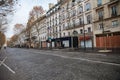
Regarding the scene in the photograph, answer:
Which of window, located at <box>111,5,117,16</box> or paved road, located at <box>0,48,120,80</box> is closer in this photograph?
paved road, located at <box>0,48,120,80</box>

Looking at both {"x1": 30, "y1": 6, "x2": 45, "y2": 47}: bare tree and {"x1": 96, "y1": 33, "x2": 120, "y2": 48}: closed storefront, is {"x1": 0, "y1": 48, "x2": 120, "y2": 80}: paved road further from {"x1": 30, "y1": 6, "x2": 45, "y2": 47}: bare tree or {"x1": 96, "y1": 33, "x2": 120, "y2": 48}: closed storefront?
{"x1": 30, "y1": 6, "x2": 45, "y2": 47}: bare tree

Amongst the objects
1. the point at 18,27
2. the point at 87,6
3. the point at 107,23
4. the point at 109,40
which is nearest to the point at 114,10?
the point at 107,23

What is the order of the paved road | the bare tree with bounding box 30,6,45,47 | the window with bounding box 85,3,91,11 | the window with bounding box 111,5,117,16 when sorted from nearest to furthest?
1. the paved road
2. the window with bounding box 111,5,117,16
3. the window with bounding box 85,3,91,11
4. the bare tree with bounding box 30,6,45,47

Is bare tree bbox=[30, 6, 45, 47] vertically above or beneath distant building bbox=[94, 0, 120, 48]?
above

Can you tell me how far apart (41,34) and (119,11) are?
52590 millimetres

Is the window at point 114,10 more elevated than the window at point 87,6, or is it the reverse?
the window at point 87,6

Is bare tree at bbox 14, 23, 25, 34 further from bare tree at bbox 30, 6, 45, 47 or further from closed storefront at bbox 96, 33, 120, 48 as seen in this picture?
closed storefront at bbox 96, 33, 120, 48

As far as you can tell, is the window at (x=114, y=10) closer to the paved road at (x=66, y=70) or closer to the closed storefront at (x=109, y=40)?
the closed storefront at (x=109, y=40)

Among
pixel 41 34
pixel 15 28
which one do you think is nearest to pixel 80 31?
pixel 41 34

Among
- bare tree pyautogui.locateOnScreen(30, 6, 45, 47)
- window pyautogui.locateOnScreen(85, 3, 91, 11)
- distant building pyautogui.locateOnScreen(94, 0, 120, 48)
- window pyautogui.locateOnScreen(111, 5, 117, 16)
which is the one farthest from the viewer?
bare tree pyautogui.locateOnScreen(30, 6, 45, 47)

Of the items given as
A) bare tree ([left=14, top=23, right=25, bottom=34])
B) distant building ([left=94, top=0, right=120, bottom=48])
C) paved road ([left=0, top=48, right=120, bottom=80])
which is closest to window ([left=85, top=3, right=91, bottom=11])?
distant building ([left=94, top=0, right=120, bottom=48])

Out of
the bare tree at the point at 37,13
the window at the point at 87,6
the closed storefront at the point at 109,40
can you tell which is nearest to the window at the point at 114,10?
the closed storefront at the point at 109,40

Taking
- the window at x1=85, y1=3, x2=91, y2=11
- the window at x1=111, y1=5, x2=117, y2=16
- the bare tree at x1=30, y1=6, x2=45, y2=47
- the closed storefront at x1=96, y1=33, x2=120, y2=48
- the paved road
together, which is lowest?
the paved road

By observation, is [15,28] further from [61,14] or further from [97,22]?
[97,22]
